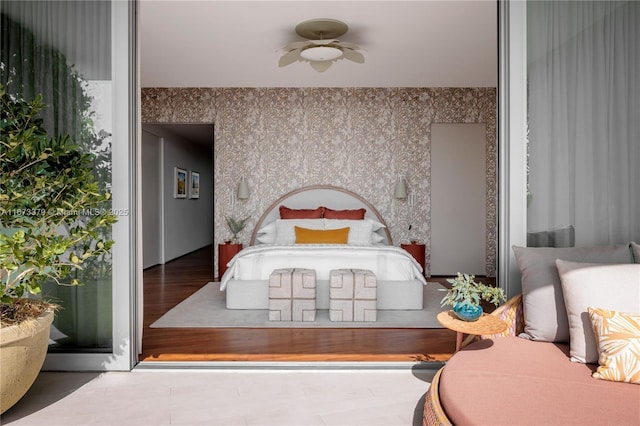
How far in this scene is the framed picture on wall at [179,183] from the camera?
8.05 meters

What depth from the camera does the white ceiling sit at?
3.47 meters

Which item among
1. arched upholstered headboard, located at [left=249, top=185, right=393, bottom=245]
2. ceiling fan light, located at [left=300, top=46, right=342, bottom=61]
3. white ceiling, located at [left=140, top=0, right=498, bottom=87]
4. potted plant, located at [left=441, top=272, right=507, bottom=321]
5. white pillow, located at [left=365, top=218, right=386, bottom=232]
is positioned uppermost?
white ceiling, located at [left=140, top=0, right=498, bottom=87]

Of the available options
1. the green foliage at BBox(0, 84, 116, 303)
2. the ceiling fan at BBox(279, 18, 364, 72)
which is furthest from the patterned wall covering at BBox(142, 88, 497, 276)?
the green foliage at BBox(0, 84, 116, 303)

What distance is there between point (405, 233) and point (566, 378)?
174 inches

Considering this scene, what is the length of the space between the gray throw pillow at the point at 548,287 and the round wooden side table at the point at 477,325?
0.16 meters

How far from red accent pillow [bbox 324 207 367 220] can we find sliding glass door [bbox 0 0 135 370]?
134 inches

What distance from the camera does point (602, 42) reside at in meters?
2.51

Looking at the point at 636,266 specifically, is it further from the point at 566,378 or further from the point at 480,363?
the point at 480,363

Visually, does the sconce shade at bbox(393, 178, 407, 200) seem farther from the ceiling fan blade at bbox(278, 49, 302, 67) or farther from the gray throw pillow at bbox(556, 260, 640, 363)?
the gray throw pillow at bbox(556, 260, 640, 363)

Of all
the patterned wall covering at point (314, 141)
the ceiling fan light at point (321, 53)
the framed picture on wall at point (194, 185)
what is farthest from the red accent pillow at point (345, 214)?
the framed picture on wall at point (194, 185)

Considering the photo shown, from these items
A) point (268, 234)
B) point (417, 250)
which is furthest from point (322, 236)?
point (417, 250)

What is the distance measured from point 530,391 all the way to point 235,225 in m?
4.81

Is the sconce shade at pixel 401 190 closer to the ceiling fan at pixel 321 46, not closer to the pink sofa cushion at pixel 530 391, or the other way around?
the ceiling fan at pixel 321 46

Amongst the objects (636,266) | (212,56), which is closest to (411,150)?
(212,56)
